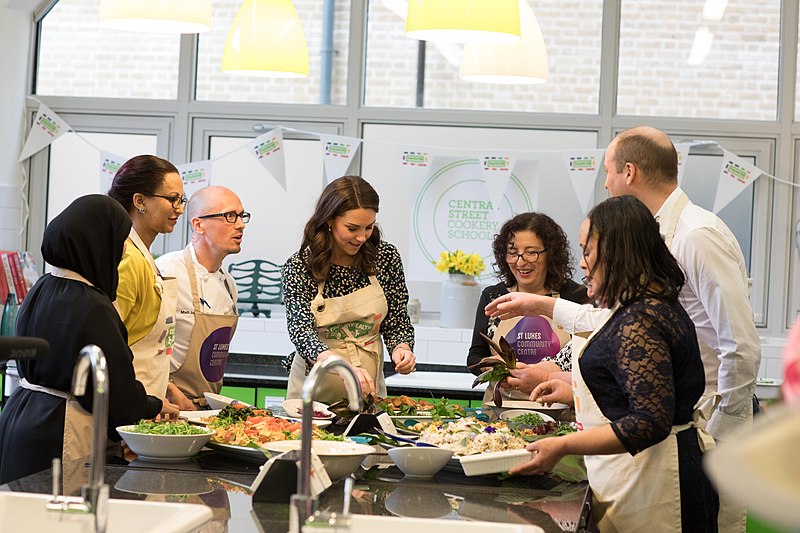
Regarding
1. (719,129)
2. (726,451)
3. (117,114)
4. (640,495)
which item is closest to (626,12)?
(719,129)

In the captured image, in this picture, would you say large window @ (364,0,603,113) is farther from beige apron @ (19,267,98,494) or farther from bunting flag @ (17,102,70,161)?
beige apron @ (19,267,98,494)

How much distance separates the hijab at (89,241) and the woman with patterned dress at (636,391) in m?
1.20

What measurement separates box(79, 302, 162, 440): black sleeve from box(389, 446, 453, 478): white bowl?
2.38 feet

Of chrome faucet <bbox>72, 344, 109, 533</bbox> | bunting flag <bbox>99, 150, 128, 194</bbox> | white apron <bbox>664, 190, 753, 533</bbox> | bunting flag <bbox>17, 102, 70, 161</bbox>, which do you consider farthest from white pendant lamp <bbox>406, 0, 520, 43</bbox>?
bunting flag <bbox>17, 102, 70, 161</bbox>

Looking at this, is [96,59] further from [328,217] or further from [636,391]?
[636,391]

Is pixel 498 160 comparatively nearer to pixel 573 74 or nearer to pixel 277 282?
pixel 573 74

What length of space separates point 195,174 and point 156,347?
3.06 meters

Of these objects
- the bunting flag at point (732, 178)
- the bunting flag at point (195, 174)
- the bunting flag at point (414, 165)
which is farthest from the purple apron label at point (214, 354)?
the bunting flag at point (732, 178)

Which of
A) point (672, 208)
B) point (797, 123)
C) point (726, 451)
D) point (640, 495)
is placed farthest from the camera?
point (797, 123)

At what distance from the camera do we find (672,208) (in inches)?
120

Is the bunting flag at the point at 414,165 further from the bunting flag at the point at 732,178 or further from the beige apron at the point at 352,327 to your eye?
the beige apron at the point at 352,327

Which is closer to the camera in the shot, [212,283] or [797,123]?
[212,283]

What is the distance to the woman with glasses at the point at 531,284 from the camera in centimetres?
376

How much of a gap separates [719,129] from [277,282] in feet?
9.24
